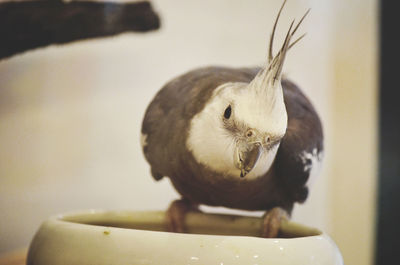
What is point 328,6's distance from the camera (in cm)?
101

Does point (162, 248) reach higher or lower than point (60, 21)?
lower

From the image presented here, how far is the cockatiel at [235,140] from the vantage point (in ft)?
1.59

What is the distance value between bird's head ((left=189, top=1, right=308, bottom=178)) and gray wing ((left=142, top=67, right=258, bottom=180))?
0.02 m

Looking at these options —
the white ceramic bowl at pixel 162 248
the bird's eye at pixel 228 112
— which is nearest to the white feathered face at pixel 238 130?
the bird's eye at pixel 228 112

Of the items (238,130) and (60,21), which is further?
(60,21)

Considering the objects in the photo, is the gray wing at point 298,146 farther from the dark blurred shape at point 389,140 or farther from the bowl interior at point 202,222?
the dark blurred shape at point 389,140

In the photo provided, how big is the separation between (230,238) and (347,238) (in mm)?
832

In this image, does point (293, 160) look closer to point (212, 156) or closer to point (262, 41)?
point (212, 156)

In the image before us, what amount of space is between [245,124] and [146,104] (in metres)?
0.37

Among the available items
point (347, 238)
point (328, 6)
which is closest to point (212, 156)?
point (328, 6)

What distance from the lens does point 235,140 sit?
1.68ft

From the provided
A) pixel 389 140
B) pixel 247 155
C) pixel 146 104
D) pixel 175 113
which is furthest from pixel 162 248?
pixel 389 140

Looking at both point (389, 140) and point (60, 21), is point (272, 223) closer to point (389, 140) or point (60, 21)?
point (60, 21)

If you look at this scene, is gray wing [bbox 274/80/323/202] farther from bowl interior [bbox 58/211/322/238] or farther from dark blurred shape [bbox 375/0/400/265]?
dark blurred shape [bbox 375/0/400/265]
